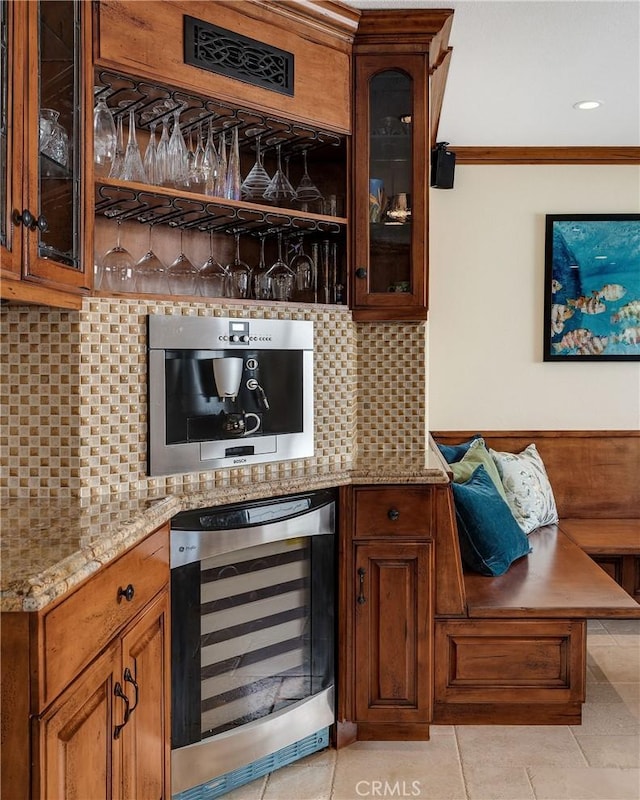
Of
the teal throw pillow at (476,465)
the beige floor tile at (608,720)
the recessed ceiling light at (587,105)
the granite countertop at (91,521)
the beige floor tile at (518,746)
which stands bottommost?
the beige floor tile at (518,746)

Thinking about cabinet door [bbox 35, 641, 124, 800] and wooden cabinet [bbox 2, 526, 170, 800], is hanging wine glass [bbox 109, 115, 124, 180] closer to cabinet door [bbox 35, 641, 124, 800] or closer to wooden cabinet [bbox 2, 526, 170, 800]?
wooden cabinet [bbox 2, 526, 170, 800]

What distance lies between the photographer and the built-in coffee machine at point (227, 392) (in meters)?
2.21

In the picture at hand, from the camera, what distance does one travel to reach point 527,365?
4203 mm

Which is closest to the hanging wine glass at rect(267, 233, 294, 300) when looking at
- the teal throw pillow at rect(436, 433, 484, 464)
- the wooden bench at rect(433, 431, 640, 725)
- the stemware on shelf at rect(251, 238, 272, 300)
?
the stemware on shelf at rect(251, 238, 272, 300)

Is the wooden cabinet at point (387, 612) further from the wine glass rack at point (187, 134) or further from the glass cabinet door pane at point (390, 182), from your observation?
the wine glass rack at point (187, 134)

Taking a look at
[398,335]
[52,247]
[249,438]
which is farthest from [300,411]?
[52,247]

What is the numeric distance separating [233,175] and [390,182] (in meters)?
0.58

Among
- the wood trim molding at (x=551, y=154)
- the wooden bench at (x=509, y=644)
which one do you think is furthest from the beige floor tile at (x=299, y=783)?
the wood trim molding at (x=551, y=154)

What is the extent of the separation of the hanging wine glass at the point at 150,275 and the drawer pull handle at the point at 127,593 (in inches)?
43.8

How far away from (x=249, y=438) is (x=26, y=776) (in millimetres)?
1312

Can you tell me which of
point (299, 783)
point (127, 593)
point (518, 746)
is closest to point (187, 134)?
point (127, 593)

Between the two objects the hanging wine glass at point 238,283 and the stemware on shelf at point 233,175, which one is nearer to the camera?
the stemware on shelf at point 233,175

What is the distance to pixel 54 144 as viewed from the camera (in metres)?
1.78

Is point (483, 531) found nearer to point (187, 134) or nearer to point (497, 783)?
point (497, 783)
